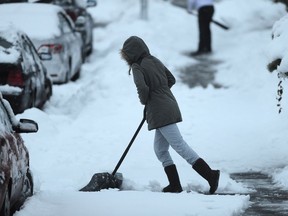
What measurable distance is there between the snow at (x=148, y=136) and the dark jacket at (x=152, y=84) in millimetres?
749

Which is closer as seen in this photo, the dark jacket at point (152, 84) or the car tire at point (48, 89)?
the dark jacket at point (152, 84)


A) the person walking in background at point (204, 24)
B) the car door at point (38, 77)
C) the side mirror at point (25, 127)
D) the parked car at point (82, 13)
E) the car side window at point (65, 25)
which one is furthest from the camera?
the person walking in background at point (204, 24)

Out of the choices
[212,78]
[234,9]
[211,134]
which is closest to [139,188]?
[211,134]

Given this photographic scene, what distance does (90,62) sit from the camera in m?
21.5

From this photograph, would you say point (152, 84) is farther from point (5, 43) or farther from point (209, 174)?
point (5, 43)

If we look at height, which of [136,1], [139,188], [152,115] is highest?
[152,115]

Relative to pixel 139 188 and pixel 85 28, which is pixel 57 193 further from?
pixel 85 28

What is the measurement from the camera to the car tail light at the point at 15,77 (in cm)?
1217

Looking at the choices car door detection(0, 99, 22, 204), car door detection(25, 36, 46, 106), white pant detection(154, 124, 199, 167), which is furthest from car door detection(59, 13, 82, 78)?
car door detection(0, 99, 22, 204)

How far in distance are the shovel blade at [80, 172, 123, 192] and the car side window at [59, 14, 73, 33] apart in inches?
320

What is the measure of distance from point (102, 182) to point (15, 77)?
385cm

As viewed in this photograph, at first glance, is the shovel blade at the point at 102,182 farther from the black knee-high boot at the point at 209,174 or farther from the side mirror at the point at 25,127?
the side mirror at the point at 25,127

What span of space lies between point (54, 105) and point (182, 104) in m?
2.25

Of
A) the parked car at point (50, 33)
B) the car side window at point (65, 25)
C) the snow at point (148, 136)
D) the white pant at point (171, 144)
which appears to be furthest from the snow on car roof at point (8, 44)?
the white pant at point (171, 144)
